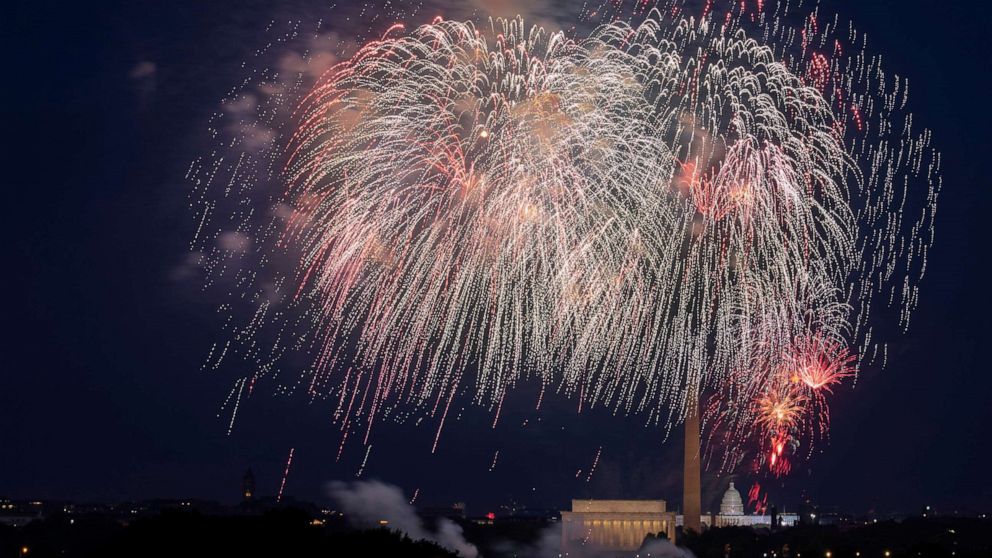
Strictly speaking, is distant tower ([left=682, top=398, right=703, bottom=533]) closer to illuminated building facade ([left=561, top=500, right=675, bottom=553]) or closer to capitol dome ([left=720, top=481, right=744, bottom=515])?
illuminated building facade ([left=561, top=500, right=675, bottom=553])

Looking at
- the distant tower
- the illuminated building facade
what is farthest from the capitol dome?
the distant tower

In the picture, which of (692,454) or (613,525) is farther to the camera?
(613,525)

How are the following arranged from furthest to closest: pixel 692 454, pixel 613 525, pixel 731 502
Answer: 1. pixel 731 502
2. pixel 613 525
3. pixel 692 454

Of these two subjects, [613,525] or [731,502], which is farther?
[731,502]

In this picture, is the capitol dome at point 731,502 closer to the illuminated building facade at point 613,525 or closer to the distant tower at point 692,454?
the illuminated building facade at point 613,525

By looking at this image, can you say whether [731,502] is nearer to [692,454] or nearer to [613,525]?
[613,525]

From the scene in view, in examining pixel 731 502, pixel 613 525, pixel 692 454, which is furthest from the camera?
pixel 731 502

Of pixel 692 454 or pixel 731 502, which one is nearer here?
pixel 692 454

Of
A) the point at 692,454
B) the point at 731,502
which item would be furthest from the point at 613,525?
the point at 731,502

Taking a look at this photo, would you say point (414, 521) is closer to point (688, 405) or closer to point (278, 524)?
point (688, 405)
